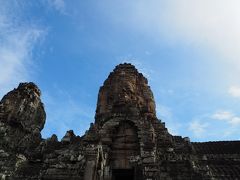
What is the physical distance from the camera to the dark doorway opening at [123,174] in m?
13.1

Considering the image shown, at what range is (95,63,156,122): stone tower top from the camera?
21.0 metres

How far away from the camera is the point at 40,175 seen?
508 inches

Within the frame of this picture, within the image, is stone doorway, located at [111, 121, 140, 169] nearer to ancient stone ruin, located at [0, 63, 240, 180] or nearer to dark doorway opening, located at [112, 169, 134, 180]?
ancient stone ruin, located at [0, 63, 240, 180]

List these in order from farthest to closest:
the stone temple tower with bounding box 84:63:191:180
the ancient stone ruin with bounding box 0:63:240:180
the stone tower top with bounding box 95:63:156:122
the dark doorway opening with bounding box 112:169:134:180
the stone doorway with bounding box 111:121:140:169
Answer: the stone tower top with bounding box 95:63:156:122 → the stone doorway with bounding box 111:121:140:169 → the dark doorway opening with bounding box 112:169:134:180 → the stone temple tower with bounding box 84:63:191:180 → the ancient stone ruin with bounding box 0:63:240:180

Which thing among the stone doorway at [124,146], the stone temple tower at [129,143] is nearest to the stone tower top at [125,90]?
the stone temple tower at [129,143]

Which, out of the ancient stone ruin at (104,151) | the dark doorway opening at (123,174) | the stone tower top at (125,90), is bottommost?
the dark doorway opening at (123,174)

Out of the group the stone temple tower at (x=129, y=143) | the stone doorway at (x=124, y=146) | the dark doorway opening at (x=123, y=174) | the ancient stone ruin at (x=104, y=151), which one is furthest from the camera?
the stone doorway at (x=124, y=146)

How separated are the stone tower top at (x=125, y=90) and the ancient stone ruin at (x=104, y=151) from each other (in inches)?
183

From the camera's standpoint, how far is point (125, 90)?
21.0 m

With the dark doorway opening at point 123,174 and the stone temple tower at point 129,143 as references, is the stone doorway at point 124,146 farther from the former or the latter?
the dark doorway opening at point 123,174

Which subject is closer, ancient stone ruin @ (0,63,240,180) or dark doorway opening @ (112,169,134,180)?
ancient stone ruin @ (0,63,240,180)

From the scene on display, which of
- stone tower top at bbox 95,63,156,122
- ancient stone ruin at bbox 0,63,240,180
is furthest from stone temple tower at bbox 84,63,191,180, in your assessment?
stone tower top at bbox 95,63,156,122

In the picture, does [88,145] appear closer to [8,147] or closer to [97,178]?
[97,178]

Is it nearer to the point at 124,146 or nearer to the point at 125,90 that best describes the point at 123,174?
the point at 124,146
